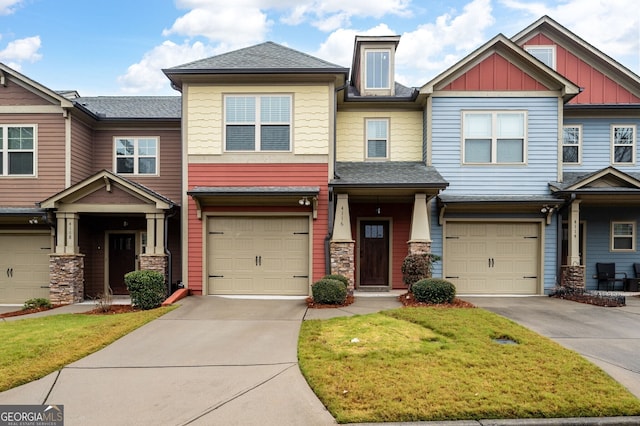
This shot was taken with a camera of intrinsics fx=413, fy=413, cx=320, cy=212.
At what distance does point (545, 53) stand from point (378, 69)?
20.4 ft

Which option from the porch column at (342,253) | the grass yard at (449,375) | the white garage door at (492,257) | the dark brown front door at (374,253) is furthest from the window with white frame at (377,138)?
the grass yard at (449,375)

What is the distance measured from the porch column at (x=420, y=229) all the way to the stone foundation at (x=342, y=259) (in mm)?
1894

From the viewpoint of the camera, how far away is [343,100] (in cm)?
1370

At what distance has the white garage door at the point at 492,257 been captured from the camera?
524 inches

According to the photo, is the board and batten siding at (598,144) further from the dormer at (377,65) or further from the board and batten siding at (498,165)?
the dormer at (377,65)

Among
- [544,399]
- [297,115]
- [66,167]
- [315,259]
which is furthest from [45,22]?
[544,399]

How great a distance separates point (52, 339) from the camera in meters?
7.55

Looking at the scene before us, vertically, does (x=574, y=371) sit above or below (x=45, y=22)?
below

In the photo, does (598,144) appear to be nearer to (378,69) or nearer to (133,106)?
(378,69)

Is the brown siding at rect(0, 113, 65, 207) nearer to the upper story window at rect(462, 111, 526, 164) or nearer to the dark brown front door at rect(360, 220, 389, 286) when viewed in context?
the dark brown front door at rect(360, 220, 389, 286)

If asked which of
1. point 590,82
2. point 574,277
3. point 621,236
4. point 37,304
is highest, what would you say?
point 590,82

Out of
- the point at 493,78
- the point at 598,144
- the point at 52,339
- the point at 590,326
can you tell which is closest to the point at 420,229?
the point at 590,326

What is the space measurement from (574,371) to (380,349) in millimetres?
2725

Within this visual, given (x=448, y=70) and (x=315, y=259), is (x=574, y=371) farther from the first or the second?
(x=448, y=70)
